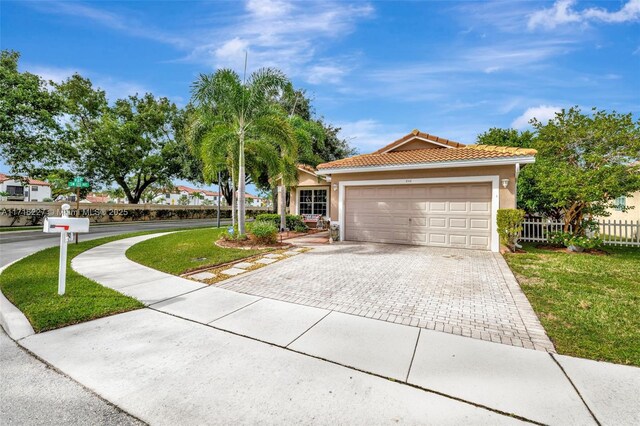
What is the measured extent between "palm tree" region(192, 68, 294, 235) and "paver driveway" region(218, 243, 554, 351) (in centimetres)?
490

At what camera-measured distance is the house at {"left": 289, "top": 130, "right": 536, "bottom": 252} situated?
30.8 feet

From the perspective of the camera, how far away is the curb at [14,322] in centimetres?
354

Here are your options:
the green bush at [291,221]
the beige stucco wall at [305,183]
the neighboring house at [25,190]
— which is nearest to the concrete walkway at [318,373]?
the green bush at [291,221]

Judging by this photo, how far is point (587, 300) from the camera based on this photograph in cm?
473

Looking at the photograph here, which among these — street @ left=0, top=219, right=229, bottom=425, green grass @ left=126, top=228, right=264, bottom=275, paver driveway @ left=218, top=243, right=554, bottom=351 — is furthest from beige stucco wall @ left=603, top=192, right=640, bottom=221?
street @ left=0, top=219, right=229, bottom=425

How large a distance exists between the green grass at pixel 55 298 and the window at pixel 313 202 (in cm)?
1274

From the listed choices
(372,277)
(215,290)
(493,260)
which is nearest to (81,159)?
(215,290)

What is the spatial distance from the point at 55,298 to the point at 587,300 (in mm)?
8832

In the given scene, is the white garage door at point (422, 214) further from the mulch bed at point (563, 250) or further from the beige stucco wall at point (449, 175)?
the mulch bed at point (563, 250)

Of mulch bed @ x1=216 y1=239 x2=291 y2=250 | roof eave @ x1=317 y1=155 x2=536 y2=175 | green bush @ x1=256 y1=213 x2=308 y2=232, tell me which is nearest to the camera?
roof eave @ x1=317 y1=155 x2=536 y2=175

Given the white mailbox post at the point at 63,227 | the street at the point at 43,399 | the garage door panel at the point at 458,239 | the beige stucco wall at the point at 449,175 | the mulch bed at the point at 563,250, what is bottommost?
the street at the point at 43,399

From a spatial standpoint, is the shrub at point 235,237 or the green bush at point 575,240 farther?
the shrub at point 235,237

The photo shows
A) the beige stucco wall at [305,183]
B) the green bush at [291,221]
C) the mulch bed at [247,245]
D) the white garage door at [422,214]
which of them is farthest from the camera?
the beige stucco wall at [305,183]

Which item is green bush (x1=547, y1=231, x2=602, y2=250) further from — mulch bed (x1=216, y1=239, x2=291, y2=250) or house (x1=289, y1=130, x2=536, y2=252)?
mulch bed (x1=216, y1=239, x2=291, y2=250)
